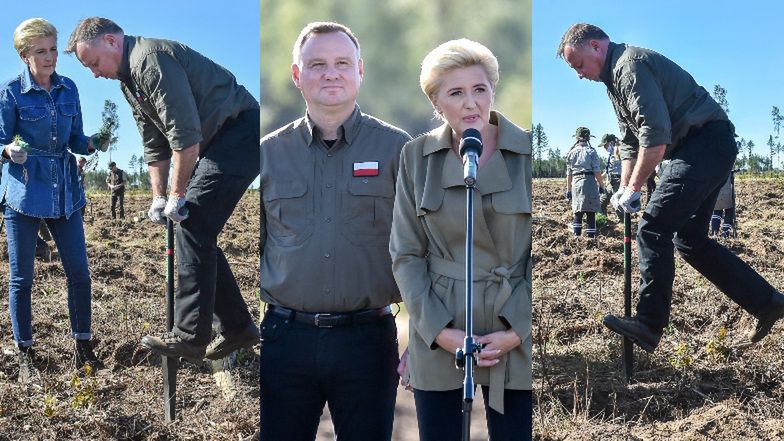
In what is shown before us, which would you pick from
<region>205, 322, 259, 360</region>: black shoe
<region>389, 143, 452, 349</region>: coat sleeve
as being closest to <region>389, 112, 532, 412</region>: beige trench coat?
<region>389, 143, 452, 349</region>: coat sleeve

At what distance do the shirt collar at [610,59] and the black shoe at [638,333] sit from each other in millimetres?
1095

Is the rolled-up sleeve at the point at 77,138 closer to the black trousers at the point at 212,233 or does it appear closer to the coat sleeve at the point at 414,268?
the black trousers at the point at 212,233

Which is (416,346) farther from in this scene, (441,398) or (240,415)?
(240,415)

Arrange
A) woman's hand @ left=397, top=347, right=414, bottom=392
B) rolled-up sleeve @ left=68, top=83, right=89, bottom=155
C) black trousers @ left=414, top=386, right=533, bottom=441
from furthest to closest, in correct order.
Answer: rolled-up sleeve @ left=68, top=83, right=89, bottom=155
woman's hand @ left=397, top=347, right=414, bottom=392
black trousers @ left=414, top=386, right=533, bottom=441

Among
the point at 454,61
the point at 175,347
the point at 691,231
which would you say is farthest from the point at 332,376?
the point at 691,231

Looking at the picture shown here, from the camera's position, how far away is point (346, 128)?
2.40 m

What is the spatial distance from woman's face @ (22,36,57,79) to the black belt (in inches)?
78.4

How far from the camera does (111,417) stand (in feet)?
11.8

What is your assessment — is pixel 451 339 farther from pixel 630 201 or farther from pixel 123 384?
pixel 123 384

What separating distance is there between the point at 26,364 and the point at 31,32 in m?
1.55

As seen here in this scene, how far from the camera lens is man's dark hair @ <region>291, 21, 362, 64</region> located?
237cm

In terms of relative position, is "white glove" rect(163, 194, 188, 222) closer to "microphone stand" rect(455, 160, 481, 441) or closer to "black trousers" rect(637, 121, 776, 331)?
"microphone stand" rect(455, 160, 481, 441)

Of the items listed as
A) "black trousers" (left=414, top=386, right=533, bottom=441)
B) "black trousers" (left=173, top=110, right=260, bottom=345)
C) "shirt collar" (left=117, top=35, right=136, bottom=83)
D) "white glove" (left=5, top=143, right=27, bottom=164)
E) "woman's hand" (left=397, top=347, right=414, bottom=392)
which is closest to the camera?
"black trousers" (left=414, top=386, right=533, bottom=441)

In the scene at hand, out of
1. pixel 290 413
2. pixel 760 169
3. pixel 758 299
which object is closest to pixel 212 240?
pixel 290 413
